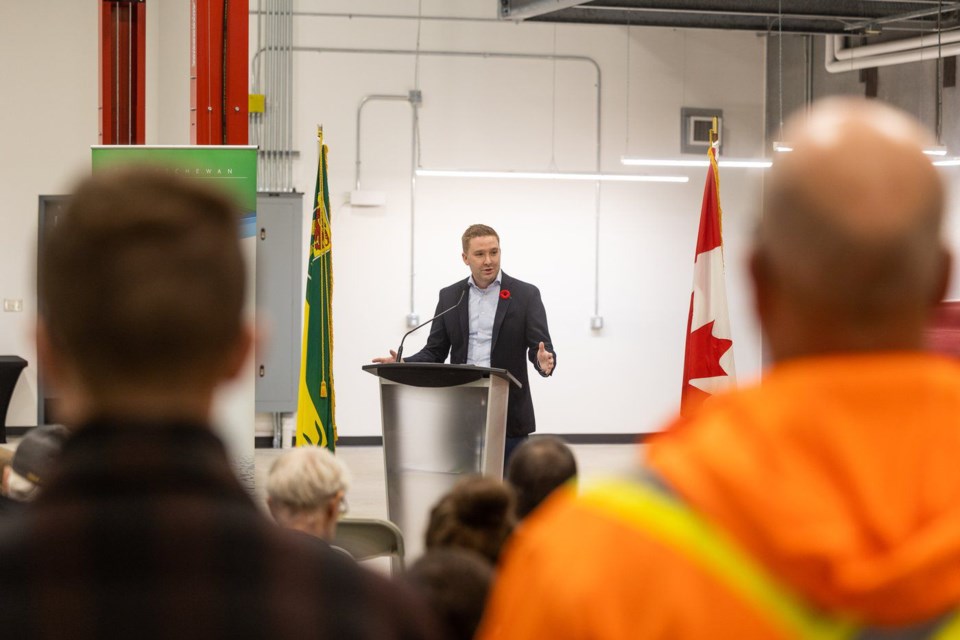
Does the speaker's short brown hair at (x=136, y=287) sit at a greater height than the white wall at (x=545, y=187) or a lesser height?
lesser

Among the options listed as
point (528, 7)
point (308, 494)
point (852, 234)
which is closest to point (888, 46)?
point (528, 7)

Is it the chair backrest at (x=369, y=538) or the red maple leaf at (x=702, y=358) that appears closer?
the chair backrest at (x=369, y=538)

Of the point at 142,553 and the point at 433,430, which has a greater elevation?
the point at 142,553

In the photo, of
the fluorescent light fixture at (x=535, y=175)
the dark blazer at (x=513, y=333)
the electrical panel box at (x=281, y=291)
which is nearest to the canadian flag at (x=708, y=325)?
the dark blazer at (x=513, y=333)

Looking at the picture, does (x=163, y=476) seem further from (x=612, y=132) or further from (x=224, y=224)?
(x=612, y=132)

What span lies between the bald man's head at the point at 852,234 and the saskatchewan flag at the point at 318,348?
5252 mm

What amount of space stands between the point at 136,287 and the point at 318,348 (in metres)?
5.40

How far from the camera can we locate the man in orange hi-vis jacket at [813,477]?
0.77 meters

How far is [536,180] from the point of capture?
11.2m

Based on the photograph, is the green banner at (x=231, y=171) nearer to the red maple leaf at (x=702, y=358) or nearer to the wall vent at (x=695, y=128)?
the red maple leaf at (x=702, y=358)

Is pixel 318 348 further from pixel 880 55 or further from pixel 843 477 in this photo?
pixel 880 55

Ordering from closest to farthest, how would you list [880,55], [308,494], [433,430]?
[308,494]
[433,430]
[880,55]

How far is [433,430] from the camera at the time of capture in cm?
442

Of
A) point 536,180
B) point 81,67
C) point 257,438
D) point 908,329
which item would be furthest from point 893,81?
point 908,329
